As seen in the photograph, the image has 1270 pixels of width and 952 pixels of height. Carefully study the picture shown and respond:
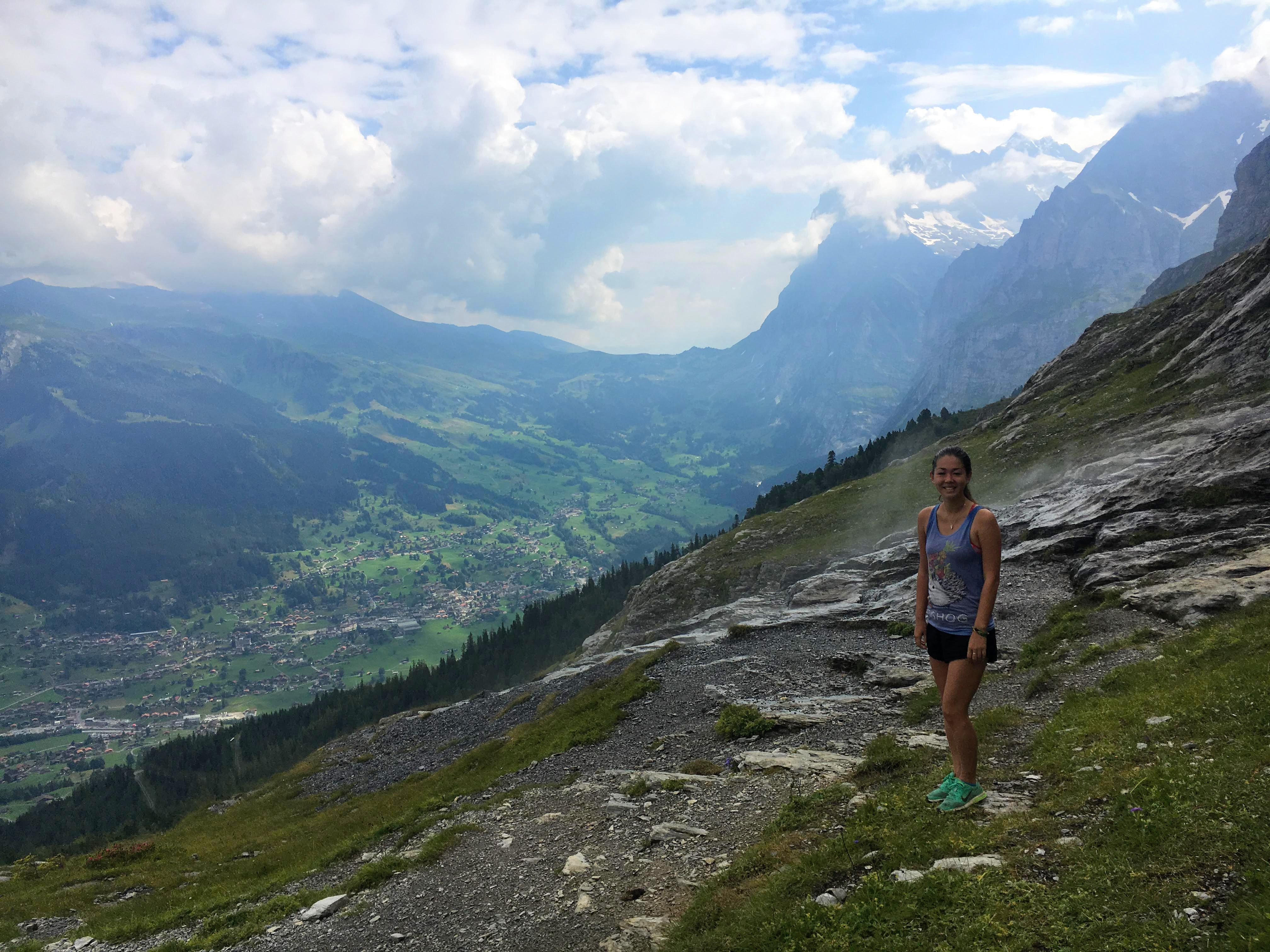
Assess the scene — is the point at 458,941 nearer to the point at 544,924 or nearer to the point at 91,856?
the point at 544,924

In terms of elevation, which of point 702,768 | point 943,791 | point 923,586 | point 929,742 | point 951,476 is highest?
point 951,476

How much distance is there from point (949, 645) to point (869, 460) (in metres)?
122

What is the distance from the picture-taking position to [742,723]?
21734mm

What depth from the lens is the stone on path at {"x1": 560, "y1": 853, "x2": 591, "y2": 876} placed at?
12.7m

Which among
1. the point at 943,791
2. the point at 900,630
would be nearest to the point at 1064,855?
the point at 943,791

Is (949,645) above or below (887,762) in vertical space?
above

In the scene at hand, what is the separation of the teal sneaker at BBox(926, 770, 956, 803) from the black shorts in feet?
6.45

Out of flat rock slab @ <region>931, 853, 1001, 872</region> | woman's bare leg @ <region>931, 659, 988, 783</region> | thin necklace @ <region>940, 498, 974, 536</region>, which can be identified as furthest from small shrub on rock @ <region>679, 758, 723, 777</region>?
thin necklace @ <region>940, 498, 974, 536</region>

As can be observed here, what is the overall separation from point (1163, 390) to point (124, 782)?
16448 cm

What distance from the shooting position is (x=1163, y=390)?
59.7 metres

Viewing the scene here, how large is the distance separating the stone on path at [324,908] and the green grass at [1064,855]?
31.8 feet

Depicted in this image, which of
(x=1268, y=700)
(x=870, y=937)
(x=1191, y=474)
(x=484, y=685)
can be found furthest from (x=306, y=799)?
(x=484, y=685)

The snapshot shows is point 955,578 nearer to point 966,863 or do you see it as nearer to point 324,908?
point 966,863

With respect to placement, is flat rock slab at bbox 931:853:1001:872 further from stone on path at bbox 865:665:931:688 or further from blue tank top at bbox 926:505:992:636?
stone on path at bbox 865:665:931:688
